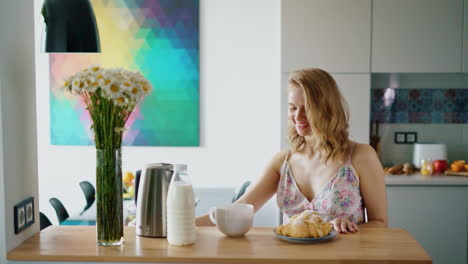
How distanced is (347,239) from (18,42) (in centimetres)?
115

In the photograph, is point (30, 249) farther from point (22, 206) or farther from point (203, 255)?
point (203, 255)

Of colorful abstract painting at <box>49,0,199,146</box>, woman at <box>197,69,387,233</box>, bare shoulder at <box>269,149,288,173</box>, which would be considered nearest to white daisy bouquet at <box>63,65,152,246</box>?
woman at <box>197,69,387,233</box>

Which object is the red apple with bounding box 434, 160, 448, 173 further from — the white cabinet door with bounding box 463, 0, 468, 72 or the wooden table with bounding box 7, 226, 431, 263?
the wooden table with bounding box 7, 226, 431, 263

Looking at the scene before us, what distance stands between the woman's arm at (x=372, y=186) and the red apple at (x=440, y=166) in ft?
6.54

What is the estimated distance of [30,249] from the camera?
1606 millimetres

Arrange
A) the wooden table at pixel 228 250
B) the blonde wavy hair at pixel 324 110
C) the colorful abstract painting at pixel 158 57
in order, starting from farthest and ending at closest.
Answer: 1. the colorful abstract painting at pixel 158 57
2. the blonde wavy hair at pixel 324 110
3. the wooden table at pixel 228 250

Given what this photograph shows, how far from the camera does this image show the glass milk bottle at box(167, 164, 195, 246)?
1584 millimetres

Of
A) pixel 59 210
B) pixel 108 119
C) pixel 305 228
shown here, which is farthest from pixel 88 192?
pixel 305 228

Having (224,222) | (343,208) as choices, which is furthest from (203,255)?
(343,208)

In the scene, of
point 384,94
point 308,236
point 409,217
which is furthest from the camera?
point 384,94

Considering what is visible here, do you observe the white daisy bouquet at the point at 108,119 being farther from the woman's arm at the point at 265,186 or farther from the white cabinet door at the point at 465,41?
the white cabinet door at the point at 465,41

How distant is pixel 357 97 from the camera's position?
150 inches

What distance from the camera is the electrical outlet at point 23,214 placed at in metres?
1.63

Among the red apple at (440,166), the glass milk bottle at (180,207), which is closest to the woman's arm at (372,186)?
the glass milk bottle at (180,207)
